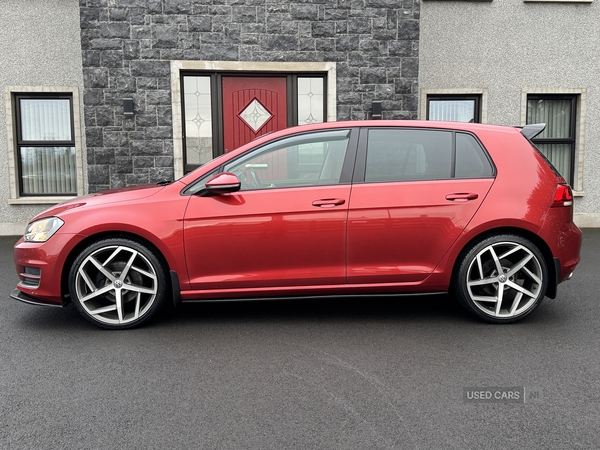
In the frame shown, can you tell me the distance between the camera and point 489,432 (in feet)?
8.29

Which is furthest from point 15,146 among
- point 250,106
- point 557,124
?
point 557,124

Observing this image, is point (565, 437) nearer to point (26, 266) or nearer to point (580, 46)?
Result: point (26, 266)

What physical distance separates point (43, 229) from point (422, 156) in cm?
311

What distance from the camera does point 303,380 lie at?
3.14 meters

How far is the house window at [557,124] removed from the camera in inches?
408

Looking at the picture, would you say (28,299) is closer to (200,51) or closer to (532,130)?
(532,130)

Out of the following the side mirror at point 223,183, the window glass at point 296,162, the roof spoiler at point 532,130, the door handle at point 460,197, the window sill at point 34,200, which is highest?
the roof spoiler at point 532,130

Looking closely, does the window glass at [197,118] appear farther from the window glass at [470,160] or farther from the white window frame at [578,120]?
the white window frame at [578,120]

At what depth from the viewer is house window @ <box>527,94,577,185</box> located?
10.4 meters

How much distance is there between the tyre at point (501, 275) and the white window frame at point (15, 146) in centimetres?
771

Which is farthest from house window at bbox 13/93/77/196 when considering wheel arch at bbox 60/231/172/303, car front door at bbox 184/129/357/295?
car front door at bbox 184/129/357/295

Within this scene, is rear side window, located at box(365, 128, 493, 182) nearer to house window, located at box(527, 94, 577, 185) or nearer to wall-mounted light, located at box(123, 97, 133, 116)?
wall-mounted light, located at box(123, 97, 133, 116)

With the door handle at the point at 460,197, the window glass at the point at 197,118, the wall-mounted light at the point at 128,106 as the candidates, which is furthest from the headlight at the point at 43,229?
the window glass at the point at 197,118

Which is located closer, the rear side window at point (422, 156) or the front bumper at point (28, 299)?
the front bumper at point (28, 299)
